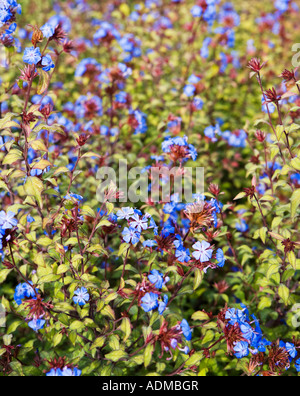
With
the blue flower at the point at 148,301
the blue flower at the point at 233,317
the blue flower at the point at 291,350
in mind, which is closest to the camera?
the blue flower at the point at 148,301

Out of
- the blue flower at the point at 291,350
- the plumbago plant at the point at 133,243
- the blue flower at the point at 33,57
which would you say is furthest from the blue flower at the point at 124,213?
the blue flower at the point at 291,350

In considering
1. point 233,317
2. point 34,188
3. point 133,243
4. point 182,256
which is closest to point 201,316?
point 233,317

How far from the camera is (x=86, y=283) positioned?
1.52 meters

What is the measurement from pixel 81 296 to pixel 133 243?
0.32 meters

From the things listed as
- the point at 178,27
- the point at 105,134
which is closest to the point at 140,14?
the point at 178,27

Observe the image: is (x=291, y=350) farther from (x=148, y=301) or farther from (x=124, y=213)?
(x=124, y=213)

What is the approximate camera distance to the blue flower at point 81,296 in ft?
5.02

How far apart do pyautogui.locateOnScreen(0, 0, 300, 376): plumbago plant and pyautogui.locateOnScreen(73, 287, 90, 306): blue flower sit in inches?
0.4

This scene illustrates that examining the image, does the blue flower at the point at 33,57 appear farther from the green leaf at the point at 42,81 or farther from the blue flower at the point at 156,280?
the blue flower at the point at 156,280

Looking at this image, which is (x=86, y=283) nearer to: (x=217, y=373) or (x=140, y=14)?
(x=217, y=373)

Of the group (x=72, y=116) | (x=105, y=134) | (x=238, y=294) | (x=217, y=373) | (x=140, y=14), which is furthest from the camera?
(x=140, y=14)

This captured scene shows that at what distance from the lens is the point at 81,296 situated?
1.55 m

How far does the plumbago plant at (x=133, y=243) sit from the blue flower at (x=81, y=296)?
11 millimetres
